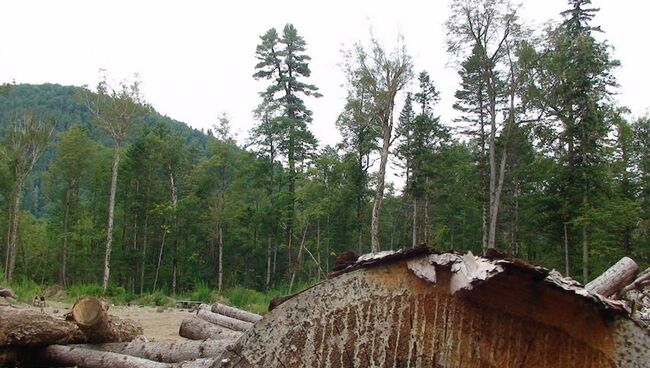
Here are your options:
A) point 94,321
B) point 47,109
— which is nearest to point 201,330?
point 94,321

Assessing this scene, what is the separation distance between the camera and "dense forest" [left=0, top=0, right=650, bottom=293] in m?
19.9

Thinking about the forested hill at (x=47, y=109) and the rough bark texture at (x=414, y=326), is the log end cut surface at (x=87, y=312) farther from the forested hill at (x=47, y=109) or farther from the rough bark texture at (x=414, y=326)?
the forested hill at (x=47, y=109)

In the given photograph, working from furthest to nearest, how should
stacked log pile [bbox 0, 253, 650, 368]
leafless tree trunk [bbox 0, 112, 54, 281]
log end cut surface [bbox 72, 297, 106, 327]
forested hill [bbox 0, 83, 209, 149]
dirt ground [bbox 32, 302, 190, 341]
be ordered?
forested hill [bbox 0, 83, 209, 149]
leafless tree trunk [bbox 0, 112, 54, 281]
dirt ground [bbox 32, 302, 190, 341]
log end cut surface [bbox 72, 297, 106, 327]
stacked log pile [bbox 0, 253, 650, 368]

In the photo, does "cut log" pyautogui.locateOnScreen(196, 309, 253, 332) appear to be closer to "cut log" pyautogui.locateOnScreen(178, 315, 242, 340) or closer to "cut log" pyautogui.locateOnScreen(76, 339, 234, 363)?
"cut log" pyautogui.locateOnScreen(178, 315, 242, 340)

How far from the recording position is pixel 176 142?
35.5 meters

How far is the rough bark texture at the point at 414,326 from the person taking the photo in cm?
133

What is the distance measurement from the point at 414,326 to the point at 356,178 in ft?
91.7

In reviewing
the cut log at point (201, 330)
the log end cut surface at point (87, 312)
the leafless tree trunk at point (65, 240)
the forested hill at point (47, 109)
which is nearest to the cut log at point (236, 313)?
the cut log at point (201, 330)

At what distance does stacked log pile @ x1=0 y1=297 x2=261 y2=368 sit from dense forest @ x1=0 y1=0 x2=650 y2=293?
13.8 m

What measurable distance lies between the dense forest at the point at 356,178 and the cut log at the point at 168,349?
45.1 ft

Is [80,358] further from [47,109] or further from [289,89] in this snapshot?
[47,109]

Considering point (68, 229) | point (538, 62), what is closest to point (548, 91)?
point (538, 62)

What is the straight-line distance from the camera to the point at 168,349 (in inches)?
180

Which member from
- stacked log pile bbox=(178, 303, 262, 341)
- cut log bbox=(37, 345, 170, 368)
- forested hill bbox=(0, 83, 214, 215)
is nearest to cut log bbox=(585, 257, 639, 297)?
stacked log pile bbox=(178, 303, 262, 341)
